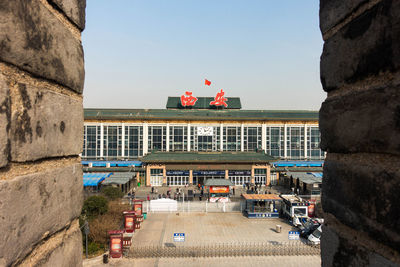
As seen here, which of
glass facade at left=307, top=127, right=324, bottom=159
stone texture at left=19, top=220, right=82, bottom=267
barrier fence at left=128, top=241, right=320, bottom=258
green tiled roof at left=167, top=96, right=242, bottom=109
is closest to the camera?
stone texture at left=19, top=220, right=82, bottom=267

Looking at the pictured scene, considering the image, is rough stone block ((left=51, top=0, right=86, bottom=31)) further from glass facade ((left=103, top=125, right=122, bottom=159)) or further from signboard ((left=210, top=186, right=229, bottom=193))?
glass facade ((left=103, top=125, right=122, bottom=159))

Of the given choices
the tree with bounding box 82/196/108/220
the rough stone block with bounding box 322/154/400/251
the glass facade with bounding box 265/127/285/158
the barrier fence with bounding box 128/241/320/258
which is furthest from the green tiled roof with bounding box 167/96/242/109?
the rough stone block with bounding box 322/154/400/251

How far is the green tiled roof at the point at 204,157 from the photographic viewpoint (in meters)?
41.2

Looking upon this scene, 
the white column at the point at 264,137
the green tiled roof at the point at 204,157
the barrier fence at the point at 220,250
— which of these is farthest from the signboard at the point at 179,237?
the white column at the point at 264,137

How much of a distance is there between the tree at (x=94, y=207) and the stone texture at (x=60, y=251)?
2055 centimetres

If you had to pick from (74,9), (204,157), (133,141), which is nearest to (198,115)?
(204,157)

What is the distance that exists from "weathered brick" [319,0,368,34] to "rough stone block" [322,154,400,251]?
0.87 m

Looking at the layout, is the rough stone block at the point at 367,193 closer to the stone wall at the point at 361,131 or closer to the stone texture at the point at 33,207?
the stone wall at the point at 361,131

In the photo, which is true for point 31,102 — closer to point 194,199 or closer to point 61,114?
point 61,114

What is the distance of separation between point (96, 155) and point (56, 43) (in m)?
47.8

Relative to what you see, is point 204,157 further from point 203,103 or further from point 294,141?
point 294,141

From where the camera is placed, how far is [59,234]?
1.87 meters

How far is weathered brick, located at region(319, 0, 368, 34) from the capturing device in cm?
166

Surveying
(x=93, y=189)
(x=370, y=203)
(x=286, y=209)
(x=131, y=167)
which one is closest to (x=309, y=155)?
(x=286, y=209)
